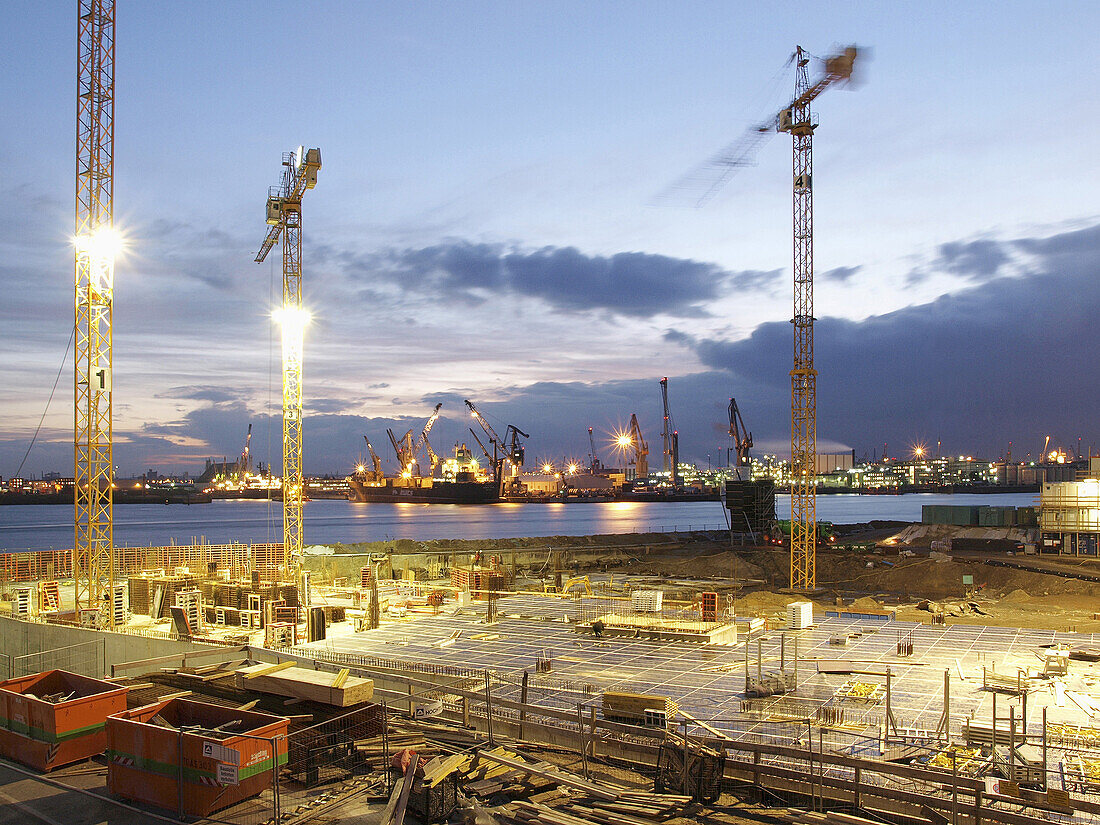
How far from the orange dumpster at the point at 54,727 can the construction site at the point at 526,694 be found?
4 centimetres

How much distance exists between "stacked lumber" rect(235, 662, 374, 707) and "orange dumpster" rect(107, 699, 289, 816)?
5.79 ft

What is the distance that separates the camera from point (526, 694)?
55.1ft

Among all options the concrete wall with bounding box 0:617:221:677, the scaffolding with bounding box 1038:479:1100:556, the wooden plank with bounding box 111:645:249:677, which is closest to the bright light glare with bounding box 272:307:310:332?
the concrete wall with bounding box 0:617:221:677

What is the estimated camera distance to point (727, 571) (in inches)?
2126

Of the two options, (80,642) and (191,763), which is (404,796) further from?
(80,642)

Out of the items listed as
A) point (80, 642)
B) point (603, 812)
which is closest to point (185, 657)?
point (80, 642)

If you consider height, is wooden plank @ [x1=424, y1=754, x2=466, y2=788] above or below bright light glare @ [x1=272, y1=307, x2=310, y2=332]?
below

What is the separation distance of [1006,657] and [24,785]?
850 inches

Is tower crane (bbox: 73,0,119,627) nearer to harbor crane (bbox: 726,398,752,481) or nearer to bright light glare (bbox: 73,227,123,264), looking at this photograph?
bright light glare (bbox: 73,227,123,264)

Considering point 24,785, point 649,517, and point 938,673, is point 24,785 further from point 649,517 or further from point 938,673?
point 649,517

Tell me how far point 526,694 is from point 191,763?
23.3 ft

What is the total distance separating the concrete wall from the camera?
2433 centimetres

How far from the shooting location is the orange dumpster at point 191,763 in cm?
1141

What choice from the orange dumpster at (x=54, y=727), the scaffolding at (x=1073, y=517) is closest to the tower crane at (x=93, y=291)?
the orange dumpster at (x=54, y=727)
